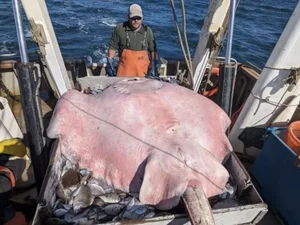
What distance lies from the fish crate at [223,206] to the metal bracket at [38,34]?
5.53ft

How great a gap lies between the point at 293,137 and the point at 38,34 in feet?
11.9

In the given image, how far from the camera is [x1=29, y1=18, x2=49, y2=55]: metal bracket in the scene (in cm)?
447

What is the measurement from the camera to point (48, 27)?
15.8 feet

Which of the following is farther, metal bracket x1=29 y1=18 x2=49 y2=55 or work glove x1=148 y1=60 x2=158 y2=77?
work glove x1=148 y1=60 x2=158 y2=77

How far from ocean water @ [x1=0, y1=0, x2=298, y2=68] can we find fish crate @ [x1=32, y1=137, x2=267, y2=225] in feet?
26.5

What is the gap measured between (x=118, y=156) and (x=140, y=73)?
10.3 ft

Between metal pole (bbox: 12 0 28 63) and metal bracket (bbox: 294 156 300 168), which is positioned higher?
metal pole (bbox: 12 0 28 63)

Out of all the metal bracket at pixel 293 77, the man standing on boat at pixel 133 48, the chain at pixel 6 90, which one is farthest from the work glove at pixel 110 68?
the metal bracket at pixel 293 77

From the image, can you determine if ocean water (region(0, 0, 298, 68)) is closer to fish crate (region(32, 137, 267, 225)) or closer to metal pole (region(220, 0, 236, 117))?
metal pole (region(220, 0, 236, 117))

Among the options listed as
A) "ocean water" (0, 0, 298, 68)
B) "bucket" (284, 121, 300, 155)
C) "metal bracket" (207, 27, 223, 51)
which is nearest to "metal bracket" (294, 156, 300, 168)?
"bucket" (284, 121, 300, 155)

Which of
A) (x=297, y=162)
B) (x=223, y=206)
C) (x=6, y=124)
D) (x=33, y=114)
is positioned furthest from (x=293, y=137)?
(x=6, y=124)

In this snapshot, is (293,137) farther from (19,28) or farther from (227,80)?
(19,28)

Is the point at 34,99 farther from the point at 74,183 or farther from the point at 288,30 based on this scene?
the point at 288,30

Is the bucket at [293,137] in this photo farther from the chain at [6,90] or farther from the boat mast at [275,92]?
the chain at [6,90]
